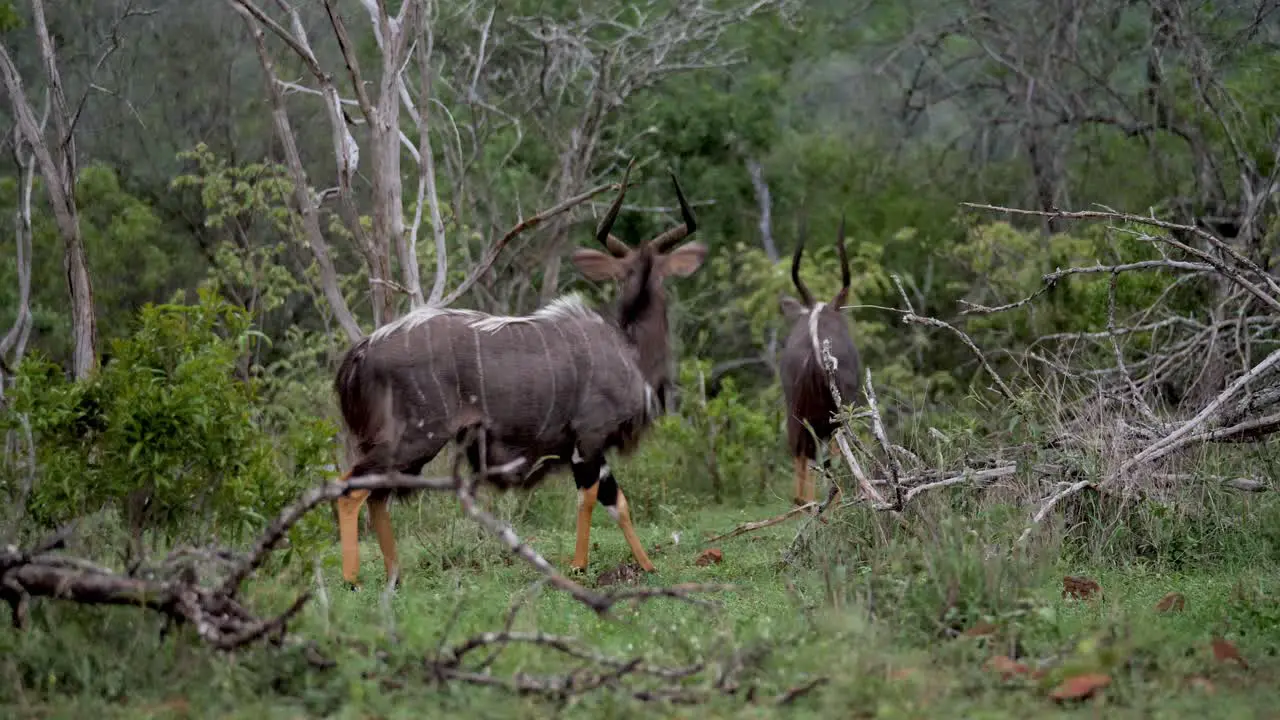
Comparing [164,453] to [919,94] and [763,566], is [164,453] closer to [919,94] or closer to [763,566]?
[763,566]

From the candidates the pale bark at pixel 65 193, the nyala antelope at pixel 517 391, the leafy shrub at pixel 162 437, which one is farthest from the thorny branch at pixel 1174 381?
the pale bark at pixel 65 193

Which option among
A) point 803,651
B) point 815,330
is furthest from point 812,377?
point 803,651

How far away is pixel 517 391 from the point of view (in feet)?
22.2

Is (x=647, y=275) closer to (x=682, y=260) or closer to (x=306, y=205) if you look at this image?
(x=682, y=260)

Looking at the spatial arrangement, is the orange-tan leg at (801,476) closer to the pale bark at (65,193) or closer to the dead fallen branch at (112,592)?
the pale bark at (65,193)

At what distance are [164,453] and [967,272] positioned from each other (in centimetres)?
1008

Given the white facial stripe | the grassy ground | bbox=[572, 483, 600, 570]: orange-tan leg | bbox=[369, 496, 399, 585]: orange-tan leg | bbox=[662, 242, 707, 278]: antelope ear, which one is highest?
bbox=[662, 242, 707, 278]: antelope ear

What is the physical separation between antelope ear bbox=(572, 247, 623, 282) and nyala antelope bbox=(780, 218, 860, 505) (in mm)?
1506

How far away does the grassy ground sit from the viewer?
373 centimetres

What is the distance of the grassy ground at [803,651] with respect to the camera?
373cm

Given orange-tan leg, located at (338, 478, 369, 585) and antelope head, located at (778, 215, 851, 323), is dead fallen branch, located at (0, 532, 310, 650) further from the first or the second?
antelope head, located at (778, 215, 851, 323)

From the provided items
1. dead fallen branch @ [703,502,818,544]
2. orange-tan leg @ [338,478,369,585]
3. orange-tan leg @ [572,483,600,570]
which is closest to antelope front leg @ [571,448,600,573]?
orange-tan leg @ [572,483,600,570]

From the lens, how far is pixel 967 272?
13.9 meters

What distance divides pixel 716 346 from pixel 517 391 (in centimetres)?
A: 975
